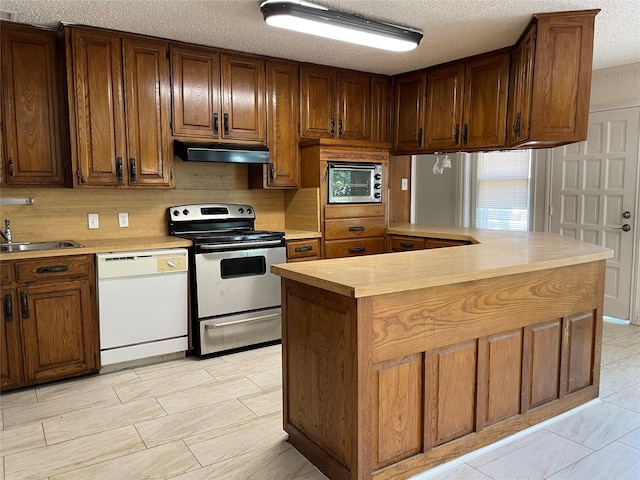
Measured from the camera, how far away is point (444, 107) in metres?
4.31

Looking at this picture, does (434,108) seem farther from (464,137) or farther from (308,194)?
(308,194)

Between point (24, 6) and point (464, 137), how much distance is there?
3.32m

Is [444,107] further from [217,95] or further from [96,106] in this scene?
[96,106]

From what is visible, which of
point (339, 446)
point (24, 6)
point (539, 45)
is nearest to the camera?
point (339, 446)

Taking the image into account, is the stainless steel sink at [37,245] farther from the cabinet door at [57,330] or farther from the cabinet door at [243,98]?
the cabinet door at [243,98]

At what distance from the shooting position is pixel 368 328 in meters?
1.88

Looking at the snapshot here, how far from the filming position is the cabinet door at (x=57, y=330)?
9.89 feet

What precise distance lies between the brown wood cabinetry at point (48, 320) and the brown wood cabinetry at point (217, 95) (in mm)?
1324

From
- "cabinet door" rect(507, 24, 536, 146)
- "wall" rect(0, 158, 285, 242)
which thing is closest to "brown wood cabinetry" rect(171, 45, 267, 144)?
"wall" rect(0, 158, 285, 242)

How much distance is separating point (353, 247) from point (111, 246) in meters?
2.09

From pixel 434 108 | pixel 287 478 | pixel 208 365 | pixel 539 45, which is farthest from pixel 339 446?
pixel 434 108

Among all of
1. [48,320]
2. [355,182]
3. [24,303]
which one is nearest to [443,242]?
[355,182]

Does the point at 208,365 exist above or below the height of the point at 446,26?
below

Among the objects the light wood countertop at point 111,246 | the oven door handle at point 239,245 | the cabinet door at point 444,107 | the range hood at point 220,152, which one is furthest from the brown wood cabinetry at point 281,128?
the cabinet door at point 444,107
